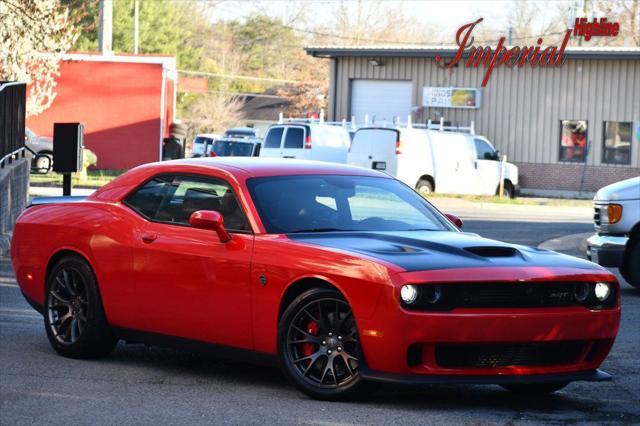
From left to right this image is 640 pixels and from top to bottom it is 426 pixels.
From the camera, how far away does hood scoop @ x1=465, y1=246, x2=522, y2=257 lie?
23.9ft

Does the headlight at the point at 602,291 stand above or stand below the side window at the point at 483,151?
below

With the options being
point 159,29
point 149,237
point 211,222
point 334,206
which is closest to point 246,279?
point 211,222

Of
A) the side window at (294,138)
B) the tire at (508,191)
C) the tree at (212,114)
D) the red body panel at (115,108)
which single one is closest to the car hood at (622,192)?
→ the side window at (294,138)

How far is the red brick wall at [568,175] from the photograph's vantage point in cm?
4584

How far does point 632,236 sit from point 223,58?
81264 millimetres

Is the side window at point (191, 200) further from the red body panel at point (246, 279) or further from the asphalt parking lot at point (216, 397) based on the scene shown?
the asphalt parking lot at point (216, 397)

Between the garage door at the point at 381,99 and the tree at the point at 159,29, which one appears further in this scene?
the tree at the point at 159,29

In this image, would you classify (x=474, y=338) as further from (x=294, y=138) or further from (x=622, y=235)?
(x=294, y=138)

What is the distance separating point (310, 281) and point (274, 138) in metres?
27.2

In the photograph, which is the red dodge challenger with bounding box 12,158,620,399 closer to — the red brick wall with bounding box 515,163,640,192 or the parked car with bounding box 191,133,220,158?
the red brick wall with bounding box 515,163,640,192

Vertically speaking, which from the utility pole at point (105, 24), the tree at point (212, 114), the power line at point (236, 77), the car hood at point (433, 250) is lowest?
the car hood at point (433, 250)

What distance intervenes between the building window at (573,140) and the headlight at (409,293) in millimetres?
40618

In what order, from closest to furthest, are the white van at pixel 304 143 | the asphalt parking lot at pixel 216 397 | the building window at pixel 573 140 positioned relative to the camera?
the asphalt parking lot at pixel 216 397
the white van at pixel 304 143
the building window at pixel 573 140

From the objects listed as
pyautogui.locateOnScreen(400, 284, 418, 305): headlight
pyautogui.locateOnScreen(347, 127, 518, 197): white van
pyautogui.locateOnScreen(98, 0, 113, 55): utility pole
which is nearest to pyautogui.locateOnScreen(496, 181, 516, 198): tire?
pyautogui.locateOnScreen(347, 127, 518, 197): white van
